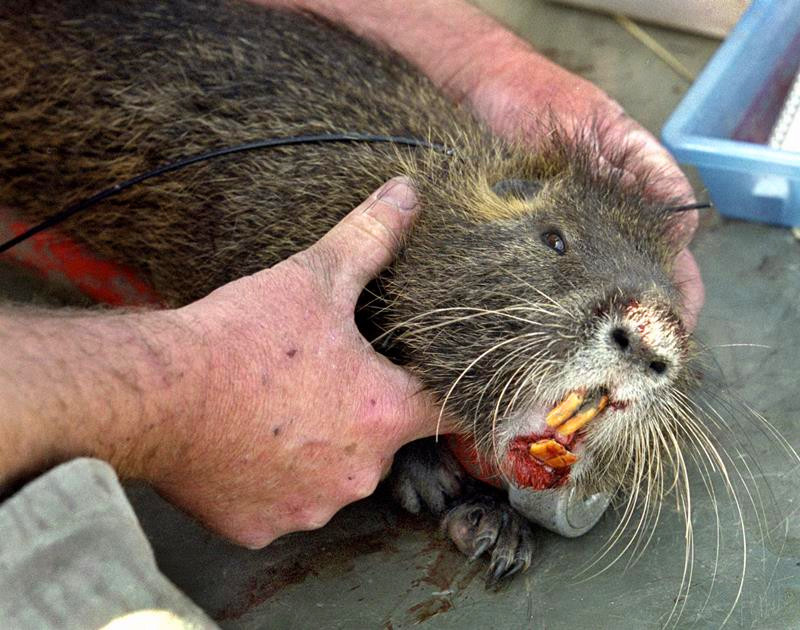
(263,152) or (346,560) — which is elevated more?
(263,152)

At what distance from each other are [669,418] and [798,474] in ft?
2.17

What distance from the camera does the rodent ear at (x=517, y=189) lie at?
250cm

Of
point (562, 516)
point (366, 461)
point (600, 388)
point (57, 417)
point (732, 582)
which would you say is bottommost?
point (732, 582)

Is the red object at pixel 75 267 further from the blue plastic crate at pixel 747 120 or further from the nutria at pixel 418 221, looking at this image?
the blue plastic crate at pixel 747 120

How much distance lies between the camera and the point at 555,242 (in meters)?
2.28

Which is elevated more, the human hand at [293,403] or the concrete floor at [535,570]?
the human hand at [293,403]

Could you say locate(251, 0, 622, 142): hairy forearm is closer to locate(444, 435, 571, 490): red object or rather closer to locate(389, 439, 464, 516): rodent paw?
locate(389, 439, 464, 516): rodent paw

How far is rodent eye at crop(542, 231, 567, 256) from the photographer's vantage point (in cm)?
226

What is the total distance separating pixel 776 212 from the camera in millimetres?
3486

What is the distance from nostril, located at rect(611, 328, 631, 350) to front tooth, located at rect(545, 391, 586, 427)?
0.12 metres

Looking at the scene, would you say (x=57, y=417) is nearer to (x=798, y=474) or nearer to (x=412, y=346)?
(x=412, y=346)

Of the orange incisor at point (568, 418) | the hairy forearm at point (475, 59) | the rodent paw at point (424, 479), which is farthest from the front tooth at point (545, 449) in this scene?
the hairy forearm at point (475, 59)

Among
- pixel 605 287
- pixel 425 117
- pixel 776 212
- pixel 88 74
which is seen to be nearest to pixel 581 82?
pixel 425 117

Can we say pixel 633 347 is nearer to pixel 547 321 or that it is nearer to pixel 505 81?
pixel 547 321
